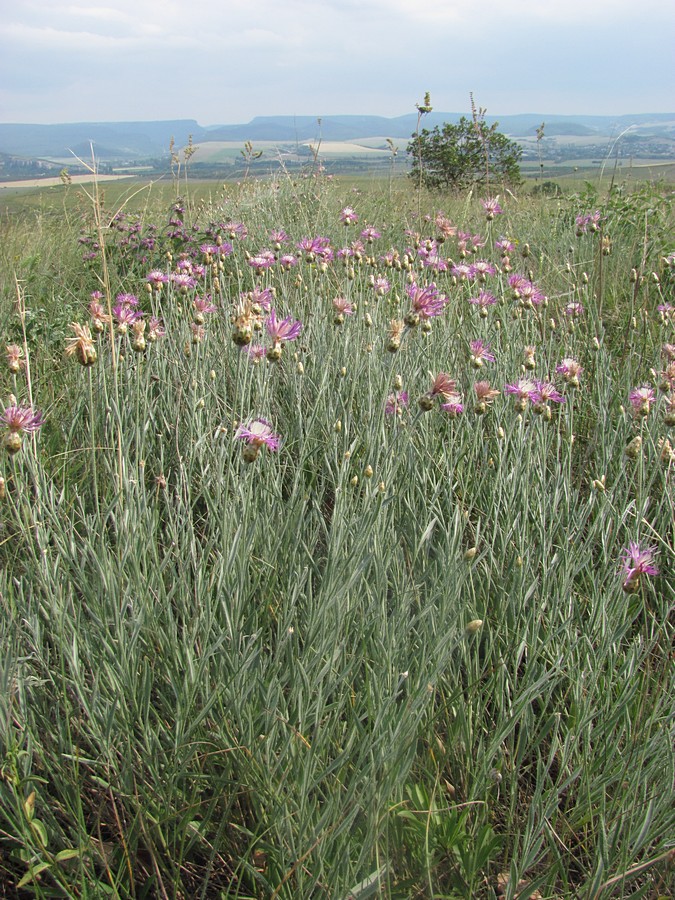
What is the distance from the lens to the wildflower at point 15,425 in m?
1.13

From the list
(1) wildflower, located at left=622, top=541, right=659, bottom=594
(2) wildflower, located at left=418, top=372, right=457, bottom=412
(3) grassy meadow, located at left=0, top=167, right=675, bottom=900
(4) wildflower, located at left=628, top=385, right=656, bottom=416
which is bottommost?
(3) grassy meadow, located at left=0, top=167, right=675, bottom=900

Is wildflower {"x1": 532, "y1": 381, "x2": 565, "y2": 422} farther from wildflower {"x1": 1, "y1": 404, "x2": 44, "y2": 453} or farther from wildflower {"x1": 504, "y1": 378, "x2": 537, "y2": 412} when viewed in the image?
wildflower {"x1": 1, "y1": 404, "x2": 44, "y2": 453}

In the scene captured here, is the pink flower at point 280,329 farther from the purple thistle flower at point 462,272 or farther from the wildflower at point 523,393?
the purple thistle flower at point 462,272

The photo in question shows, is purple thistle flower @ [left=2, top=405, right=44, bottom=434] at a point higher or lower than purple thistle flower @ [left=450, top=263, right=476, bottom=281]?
lower

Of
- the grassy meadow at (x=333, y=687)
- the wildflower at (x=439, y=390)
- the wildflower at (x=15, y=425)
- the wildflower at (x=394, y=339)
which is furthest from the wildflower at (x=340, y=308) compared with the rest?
the wildflower at (x=15, y=425)

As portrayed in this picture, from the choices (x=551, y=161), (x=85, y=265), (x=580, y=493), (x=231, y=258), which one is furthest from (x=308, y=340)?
(x=551, y=161)

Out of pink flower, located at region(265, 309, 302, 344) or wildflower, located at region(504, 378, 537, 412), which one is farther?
pink flower, located at region(265, 309, 302, 344)

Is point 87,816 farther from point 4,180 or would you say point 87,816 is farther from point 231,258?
point 4,180

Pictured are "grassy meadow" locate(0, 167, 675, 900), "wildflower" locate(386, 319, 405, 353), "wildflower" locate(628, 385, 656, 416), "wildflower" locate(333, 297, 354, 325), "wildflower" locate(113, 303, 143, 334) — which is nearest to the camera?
"grassy meadow" locate(0, 167, 675, 900)

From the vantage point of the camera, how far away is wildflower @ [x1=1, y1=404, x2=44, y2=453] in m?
1.13

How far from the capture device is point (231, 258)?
4.14 metres

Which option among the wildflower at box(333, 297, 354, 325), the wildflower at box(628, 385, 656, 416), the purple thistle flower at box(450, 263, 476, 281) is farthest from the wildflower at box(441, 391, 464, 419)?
the purple thistle flower at box(450, 263, 476, 281)

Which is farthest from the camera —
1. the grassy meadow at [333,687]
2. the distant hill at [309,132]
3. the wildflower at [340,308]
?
the distant hill at [309,132]

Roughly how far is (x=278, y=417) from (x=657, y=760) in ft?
5.04
